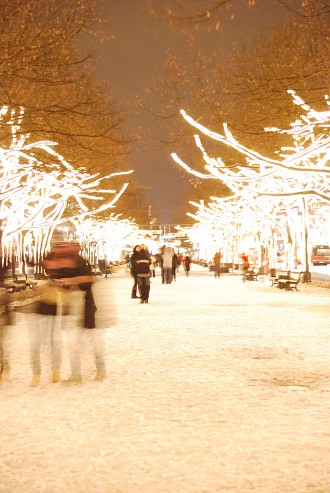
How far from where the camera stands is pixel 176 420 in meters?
7.13

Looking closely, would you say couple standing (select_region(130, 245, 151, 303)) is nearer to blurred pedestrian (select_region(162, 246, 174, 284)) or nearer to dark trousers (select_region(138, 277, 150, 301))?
dark trousers (select_region(138, 277, 150, 301))

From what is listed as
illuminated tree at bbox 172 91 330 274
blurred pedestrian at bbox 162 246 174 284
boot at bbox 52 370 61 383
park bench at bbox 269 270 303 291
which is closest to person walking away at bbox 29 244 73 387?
boot at bbox 52 370 61 383

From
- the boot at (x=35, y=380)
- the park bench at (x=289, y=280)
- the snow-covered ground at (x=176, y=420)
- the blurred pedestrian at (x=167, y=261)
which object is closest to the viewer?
the snow-covered ground at (x=176, y=420)

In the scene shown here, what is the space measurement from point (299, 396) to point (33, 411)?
9.17ft

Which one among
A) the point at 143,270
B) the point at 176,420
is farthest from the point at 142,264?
the point at 176,420

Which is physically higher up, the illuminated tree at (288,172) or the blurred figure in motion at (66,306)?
the illuminated tree at (288,172)

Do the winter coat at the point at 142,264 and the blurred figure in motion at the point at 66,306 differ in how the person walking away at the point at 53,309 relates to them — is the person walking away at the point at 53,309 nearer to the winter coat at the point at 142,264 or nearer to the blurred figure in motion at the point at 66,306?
the blurred figure in motion at the point at 66,306

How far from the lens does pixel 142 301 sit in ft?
84.1

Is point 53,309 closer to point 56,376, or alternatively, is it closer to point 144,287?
point 56,376

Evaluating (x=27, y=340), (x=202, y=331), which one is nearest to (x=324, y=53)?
(x=202, y=331)

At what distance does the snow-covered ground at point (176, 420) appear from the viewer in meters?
5.27

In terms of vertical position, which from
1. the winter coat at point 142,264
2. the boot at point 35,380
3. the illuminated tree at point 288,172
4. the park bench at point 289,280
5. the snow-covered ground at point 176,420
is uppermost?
the illuminated tree at point 288,172

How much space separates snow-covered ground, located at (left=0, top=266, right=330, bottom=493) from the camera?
5266 mm

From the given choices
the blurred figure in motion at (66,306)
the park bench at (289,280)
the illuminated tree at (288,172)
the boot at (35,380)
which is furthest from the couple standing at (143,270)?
the boot at (35,380)
